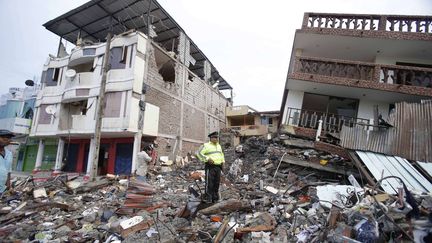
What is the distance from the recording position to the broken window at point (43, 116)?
17844 mm

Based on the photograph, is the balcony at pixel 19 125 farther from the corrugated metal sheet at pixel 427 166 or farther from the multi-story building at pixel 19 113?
the corrugated metal sheet at pixel 427 166

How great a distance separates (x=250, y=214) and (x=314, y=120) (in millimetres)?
6965

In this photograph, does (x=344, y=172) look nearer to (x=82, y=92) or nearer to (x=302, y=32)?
(x=302, y=32)

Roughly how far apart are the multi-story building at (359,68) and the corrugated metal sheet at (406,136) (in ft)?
8.09

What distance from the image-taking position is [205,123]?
70.2ft

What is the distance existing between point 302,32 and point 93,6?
12422 mm

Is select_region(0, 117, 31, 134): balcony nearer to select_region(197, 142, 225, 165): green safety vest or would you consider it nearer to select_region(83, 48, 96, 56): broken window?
select_region(83, 48, 96, 56): broken window

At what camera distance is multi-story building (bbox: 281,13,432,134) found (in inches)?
392

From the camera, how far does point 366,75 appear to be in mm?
10242

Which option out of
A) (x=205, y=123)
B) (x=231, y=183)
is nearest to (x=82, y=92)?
(x=205, y=123)

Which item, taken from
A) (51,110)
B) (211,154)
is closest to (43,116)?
(51,110)

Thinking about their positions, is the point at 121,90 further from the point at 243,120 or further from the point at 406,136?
the point at 243,120

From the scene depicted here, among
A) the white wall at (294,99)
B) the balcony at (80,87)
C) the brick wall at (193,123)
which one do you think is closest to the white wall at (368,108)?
the white wall at (294,99)

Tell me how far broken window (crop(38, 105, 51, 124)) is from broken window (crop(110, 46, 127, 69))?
7.57 meters
